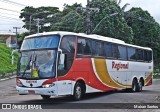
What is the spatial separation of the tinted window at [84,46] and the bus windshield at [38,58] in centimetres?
176

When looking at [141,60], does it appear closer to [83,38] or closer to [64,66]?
[83,38]

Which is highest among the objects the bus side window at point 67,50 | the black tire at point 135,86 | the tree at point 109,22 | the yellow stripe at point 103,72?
the tree at point 109,22

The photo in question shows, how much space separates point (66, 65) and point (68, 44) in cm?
105

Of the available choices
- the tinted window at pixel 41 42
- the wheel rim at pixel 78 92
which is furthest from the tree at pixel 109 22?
the tinted window at pixel 41 42

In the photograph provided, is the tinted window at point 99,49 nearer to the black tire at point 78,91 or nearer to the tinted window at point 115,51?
the tinted window at point 115,51

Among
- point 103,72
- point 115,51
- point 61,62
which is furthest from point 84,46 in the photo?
point 115,51

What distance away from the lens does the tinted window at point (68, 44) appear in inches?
642

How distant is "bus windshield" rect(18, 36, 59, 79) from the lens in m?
15.6

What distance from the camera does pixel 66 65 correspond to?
643 inches

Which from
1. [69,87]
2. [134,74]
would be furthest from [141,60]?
[69,87]

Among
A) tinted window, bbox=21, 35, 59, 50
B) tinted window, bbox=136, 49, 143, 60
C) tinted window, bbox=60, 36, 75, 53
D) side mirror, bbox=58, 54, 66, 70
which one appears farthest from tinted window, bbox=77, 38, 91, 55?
tinted window, bbox=136, 49, 143, 60

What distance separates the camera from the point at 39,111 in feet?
42.1

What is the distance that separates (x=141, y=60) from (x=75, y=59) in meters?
9.99

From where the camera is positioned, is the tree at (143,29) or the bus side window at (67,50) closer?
the bus side window at (67,50)
